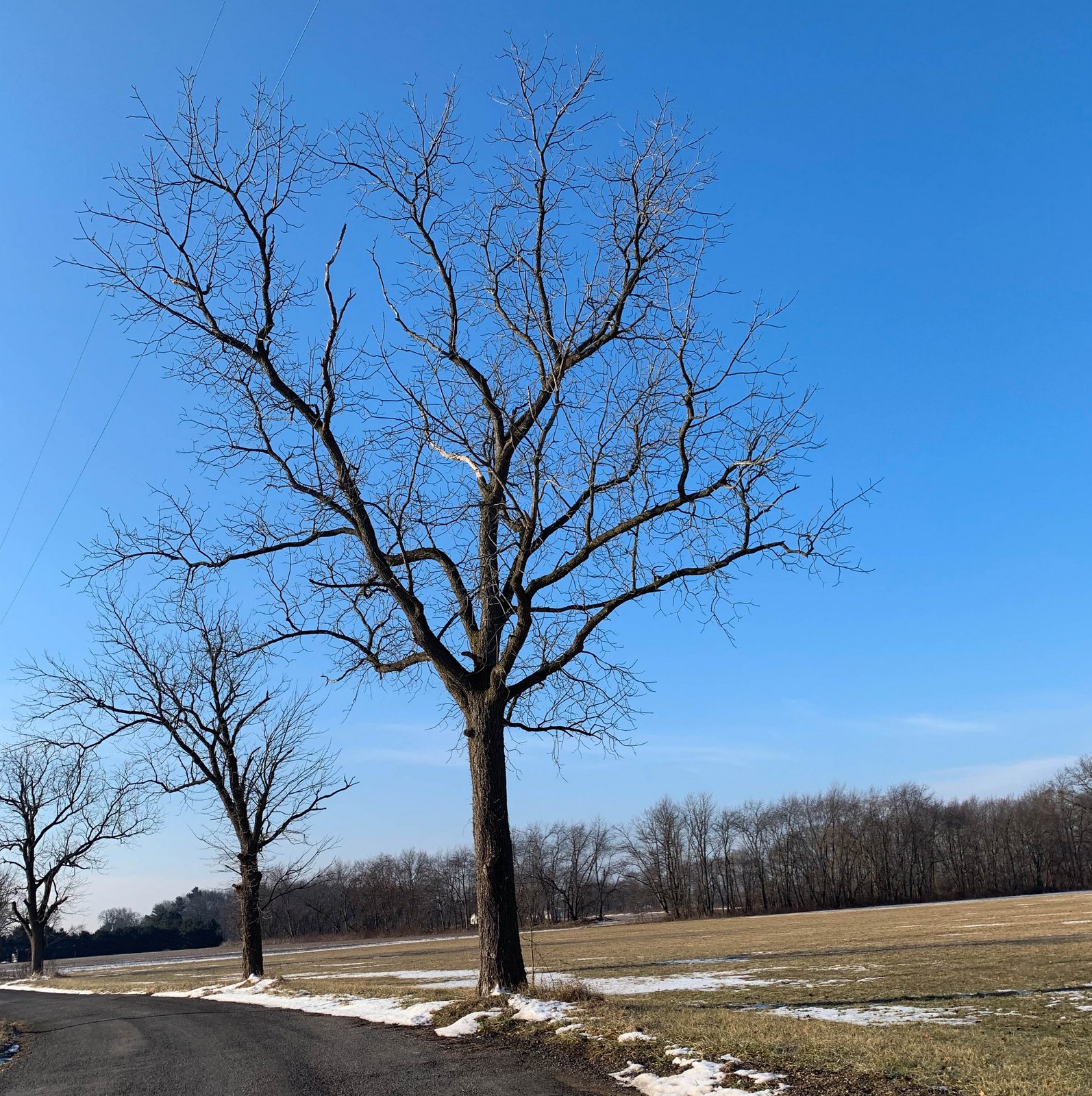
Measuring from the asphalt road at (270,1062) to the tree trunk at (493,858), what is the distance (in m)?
Answer: 1.33

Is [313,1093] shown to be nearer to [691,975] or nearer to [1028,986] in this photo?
[1028,986]

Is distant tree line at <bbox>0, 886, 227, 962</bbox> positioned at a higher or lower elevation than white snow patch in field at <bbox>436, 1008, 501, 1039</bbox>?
lower

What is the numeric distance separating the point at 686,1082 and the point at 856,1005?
502 centimetres

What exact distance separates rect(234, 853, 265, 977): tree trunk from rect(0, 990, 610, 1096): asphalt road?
857cm

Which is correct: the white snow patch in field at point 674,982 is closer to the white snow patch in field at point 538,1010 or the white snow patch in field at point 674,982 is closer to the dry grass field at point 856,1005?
the dry grass field at point 856,1005

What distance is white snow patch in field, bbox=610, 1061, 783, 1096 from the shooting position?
5934 mm

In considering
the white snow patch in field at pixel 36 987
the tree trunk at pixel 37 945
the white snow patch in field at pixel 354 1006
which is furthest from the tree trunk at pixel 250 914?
the tree trunk at pixel 37 945

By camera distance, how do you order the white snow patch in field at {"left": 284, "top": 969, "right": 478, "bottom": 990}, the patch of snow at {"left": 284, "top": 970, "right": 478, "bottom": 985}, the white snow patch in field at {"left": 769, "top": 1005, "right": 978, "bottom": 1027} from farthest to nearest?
1. the patch of snow at {"left": 284, "top": 970, "right": 478, "bottom": 985}
2. the white snow patch in field at {"left": 284, "top": 969, "right": 478, "bottom": 990}
3. the white snow patch in field at {"left": 769, "top": 1005, "right": 978, "bottom": 1027}

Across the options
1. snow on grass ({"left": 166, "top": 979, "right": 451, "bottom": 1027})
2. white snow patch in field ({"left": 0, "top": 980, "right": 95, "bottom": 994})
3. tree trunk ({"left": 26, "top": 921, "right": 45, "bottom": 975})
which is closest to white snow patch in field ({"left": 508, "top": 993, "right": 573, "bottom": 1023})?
snow on grass ({"left": 166, "top": 979, "right": 451, "bottom": 1027})

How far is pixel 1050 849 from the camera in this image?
94250 millimetres

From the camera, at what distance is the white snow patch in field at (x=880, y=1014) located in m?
8.60

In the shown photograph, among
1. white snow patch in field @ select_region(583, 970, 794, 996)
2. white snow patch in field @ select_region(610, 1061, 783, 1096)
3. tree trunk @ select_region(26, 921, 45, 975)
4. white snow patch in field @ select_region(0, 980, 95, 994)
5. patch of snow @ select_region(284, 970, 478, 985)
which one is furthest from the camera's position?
tree trunk @ select_region(26, 921, 45, 975)

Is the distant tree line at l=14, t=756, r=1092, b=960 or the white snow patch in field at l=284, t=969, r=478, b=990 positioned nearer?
the white snow patch in field at l=284, t=969, r=478, b=990

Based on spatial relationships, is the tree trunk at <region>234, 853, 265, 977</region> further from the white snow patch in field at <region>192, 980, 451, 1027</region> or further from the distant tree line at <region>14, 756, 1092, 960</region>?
the distant tree line at <region>14, 756, 1092, 960</region>
